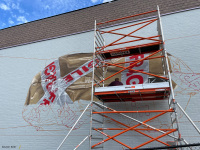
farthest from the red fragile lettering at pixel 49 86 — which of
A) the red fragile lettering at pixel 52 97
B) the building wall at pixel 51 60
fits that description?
A: the building wall at pixel 51 60

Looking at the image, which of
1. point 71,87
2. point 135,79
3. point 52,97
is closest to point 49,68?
point 52,97

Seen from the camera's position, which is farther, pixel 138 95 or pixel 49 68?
pixel 49 68

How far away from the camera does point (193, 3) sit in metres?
5.93

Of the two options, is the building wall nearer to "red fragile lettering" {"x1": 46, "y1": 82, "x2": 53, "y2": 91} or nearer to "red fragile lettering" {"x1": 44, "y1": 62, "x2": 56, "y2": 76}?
"red fragile lettering" {"x1": 44, "y1": 62, "x2": 56, "y2": 76}

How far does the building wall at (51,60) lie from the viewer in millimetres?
4742

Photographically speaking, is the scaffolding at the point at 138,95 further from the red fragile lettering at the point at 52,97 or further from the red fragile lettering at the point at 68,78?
the red fragile lettering at the point at 52,97

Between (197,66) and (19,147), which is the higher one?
(197,66)

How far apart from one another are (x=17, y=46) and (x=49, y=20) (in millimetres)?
2346

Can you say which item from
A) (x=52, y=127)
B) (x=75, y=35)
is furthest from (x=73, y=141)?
(x=75, y=35)

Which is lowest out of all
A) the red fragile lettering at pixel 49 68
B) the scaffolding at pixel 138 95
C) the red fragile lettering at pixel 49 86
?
the scaffolding at pixel 138 95

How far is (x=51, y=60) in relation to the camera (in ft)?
23.3

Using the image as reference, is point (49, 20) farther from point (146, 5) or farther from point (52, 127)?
point (52, 127)

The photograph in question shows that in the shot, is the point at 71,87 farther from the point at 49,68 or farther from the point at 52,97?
the point at 49,68

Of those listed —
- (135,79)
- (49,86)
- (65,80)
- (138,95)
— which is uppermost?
(65,80)
